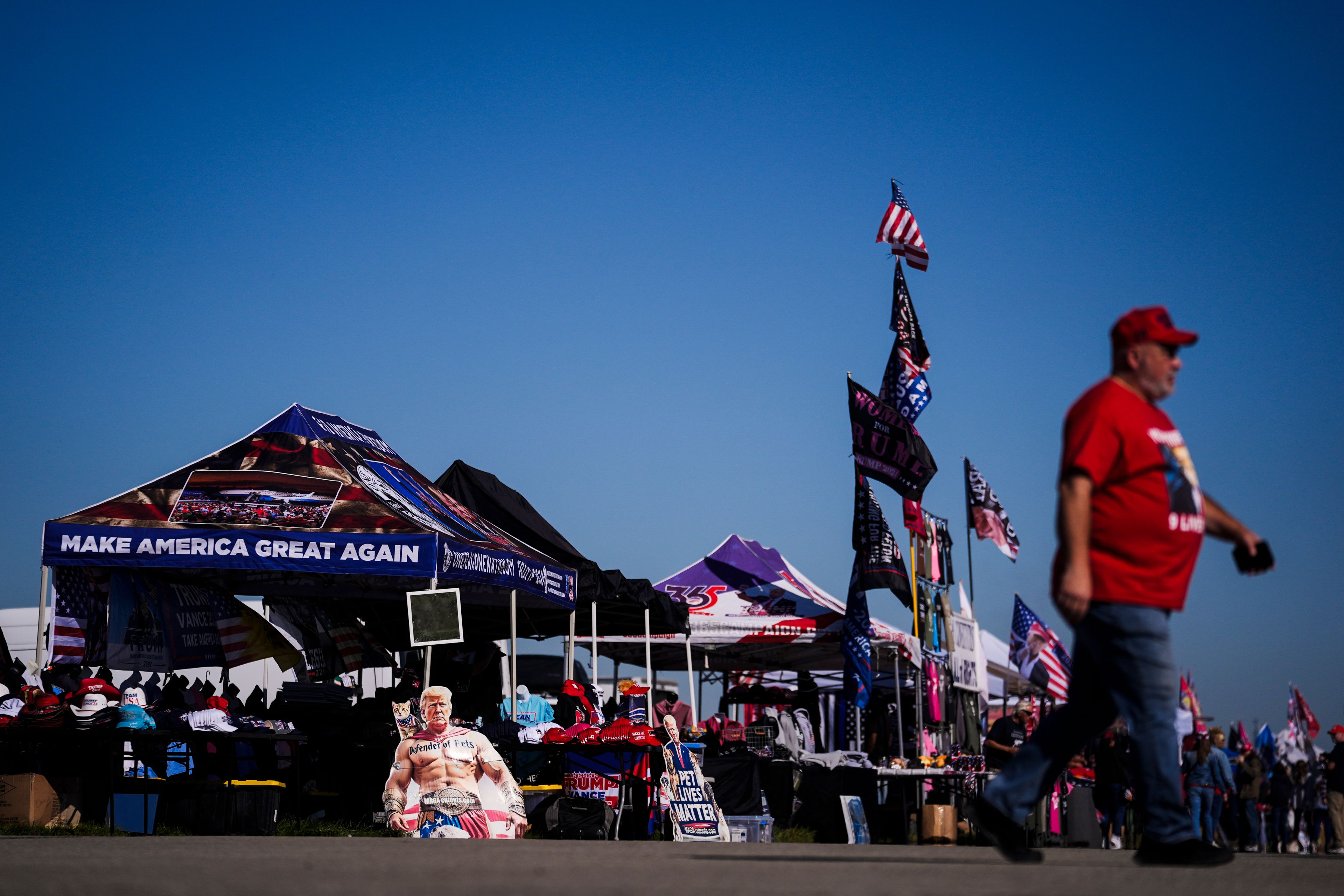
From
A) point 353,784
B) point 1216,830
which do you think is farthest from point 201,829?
point 1216,830

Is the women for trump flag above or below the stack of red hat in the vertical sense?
above

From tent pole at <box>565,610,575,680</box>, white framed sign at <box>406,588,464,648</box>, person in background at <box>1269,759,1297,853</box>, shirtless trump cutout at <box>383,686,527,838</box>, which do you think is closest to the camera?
shirtless trump cutout at <box>383,686,527,838</box>

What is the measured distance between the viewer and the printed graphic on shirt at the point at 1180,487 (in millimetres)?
4508

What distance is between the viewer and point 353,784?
1273cm

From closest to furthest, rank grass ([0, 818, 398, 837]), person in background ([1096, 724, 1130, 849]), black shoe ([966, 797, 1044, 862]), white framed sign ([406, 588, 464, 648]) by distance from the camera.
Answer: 1. black shoe ([966, 797, 1044, 862])
2. grass ([0, 818, 398, 837])
3. white framed sign ([406, 588, 464, 648])
4. person in background ([1096, 724, 1130, 849])

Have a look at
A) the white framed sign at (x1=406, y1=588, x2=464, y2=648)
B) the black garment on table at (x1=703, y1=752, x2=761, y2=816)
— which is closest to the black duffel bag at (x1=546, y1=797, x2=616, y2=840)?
the white framed sign at (x1=406, y1=588, x2=464, y2=648)

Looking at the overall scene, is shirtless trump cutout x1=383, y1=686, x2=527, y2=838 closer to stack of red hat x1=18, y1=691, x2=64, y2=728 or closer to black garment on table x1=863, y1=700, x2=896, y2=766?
stack of red hat x1=18, y1=691, x2=64, y2=728

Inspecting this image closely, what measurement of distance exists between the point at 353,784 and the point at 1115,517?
9912 millimetres

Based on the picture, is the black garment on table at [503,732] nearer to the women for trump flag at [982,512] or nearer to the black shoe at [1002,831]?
the black shoe at [1002,831]

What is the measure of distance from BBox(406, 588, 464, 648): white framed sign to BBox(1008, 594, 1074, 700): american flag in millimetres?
15287

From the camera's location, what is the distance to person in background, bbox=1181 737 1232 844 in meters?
16.7

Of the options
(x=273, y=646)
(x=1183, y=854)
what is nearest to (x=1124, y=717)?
(x=1183, y=854)

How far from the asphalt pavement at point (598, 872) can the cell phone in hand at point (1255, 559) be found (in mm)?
1053

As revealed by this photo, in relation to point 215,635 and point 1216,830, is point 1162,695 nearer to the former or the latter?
point 1216,830
